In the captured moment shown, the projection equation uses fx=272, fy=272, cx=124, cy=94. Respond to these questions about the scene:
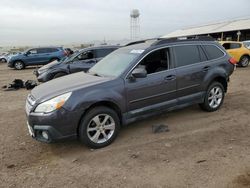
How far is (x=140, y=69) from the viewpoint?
193 inches

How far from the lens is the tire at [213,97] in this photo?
6.10 m

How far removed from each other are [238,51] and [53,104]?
1404cm

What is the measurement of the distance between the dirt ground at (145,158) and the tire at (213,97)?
0.92 ft

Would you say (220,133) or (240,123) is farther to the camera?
(240,123)

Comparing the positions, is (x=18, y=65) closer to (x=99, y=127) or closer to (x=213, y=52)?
(x=213, y=52)

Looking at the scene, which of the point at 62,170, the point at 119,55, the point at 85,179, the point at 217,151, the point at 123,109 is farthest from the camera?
the point at 119,55

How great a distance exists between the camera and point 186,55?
5746 mm

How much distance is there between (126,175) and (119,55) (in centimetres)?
274

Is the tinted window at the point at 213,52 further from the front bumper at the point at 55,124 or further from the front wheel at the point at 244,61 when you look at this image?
the front wheel at the point at 244,61

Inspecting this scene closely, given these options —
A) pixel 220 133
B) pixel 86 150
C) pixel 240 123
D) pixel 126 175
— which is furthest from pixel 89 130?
pixel 240 123

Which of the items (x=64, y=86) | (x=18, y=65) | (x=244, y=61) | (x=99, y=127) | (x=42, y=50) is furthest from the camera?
(x=42, y=50)

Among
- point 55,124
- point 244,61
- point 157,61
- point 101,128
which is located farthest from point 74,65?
point 244,61

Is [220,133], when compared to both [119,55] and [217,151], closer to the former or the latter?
[217,151]

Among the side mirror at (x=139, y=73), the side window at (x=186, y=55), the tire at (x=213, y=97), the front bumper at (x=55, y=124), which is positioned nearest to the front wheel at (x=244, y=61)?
the tire at (x=213, y=97)
